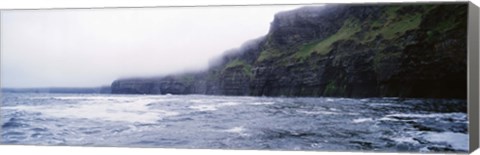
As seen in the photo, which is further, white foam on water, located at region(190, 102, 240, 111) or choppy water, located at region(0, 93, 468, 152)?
white foam on water, located at region(190, 102, 240, 111)

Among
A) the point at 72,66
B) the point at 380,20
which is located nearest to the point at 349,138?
the point at 380,20

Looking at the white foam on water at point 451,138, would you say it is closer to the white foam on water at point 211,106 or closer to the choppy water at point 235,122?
the choppy water at point 235,122

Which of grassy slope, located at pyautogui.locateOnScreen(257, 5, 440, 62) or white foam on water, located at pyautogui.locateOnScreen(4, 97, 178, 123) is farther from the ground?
grassy slope, located at pyautogui.locateOnScreen(257, 5, 440, 62)

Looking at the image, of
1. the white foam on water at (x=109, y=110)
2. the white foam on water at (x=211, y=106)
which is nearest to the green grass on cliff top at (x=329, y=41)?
the white foam on water at (x=211, y=106)

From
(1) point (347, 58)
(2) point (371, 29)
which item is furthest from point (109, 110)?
(2) point (371, 29)

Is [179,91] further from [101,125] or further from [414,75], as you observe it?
[414,75]

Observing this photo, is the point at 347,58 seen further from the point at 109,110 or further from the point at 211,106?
the point at 109,110

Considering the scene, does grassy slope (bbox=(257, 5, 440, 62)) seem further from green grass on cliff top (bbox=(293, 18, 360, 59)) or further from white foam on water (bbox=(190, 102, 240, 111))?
white foam on water (bbox=(190, 102, 240, 111))

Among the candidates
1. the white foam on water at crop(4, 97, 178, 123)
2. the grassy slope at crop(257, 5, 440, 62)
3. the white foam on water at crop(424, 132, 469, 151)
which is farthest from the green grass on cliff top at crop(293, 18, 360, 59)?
the white foam on water at crop(4, 97, 178, 123)

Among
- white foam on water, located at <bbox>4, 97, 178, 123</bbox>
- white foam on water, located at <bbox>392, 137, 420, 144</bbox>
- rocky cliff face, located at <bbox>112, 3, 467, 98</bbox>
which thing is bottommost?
white foam on water, located at <bbox>392, 137, 420, 144</bbox>
